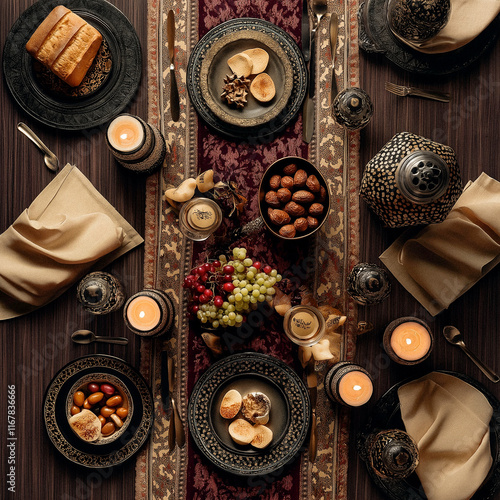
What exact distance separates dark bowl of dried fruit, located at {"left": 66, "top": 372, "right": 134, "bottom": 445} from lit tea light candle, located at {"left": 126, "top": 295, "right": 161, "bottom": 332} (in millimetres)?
203

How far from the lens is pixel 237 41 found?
1.39 meters

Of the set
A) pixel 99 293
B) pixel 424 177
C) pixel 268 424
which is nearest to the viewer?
pixel 424 177

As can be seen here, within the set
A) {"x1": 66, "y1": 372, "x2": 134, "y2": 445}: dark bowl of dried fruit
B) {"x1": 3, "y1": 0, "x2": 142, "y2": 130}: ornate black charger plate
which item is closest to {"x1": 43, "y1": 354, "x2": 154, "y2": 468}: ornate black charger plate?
{"x1": 66, "y1": 372, "x2": 134, "y2": 445}: dark bowl of dried fruit

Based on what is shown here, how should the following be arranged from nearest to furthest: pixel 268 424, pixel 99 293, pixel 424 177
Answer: pixel 424 177, pixel 99 293, pixel 268 424

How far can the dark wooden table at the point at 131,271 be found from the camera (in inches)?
55.0

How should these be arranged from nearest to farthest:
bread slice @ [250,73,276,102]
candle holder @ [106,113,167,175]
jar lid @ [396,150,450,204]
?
jar lid @ [396,150,450,204] < candle holder @ [106,113,167,175] < bread slice @ [250,73,276,102]

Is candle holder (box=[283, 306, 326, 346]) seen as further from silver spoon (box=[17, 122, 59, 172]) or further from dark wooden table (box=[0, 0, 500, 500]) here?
silver spoon (box=[17, 122, 59, 172])

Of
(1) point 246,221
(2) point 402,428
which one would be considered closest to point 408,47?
(1) point 246,221

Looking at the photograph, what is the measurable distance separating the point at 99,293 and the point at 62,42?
2.36ft

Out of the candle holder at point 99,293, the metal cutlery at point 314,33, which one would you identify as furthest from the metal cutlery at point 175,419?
the metal cutlery at point 314,33

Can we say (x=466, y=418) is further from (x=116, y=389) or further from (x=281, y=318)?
(x=116, y=389)

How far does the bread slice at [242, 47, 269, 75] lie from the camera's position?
4.52 feet

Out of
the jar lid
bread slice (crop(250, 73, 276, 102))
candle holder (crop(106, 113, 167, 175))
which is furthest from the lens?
bread slice (crop(250, 73, 276, 102))

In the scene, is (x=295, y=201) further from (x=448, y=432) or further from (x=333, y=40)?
(x=448, y=432)
